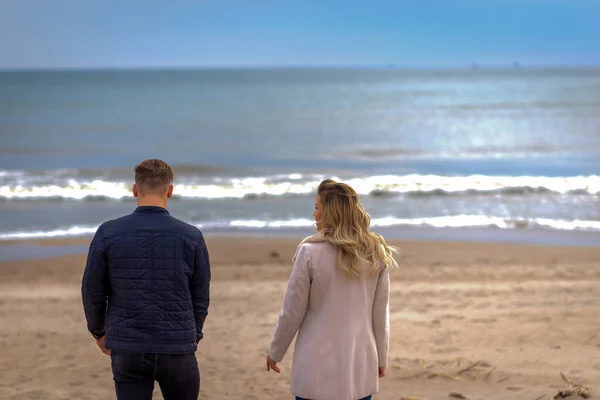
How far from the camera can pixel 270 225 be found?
1502 cm

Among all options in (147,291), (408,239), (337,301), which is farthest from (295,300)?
(408,239)

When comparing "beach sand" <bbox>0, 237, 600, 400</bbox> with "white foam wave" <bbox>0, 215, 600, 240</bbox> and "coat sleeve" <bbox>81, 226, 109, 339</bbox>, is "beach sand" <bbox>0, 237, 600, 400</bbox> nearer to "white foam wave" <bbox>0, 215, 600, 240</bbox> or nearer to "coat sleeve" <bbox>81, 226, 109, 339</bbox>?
"white foam wave" <bbox>0, 215, 600, 240</bbox>

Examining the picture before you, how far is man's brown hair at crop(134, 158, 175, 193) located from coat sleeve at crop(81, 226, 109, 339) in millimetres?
264

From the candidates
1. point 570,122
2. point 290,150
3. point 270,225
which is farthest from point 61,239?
point 570,122

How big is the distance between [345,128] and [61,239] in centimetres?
3487

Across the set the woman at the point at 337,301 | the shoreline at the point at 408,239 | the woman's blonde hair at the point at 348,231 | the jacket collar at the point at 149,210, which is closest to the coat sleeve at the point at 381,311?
the woman at the point at 337,301

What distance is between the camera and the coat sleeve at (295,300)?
3.46 m

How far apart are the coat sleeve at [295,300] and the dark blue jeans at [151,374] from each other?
0.43 meters

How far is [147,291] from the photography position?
329 centimetres

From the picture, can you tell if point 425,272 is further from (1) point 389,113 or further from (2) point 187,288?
(1) point 389,113

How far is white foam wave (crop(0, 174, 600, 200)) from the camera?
19.5m

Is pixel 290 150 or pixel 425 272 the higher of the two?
pixel 290 150

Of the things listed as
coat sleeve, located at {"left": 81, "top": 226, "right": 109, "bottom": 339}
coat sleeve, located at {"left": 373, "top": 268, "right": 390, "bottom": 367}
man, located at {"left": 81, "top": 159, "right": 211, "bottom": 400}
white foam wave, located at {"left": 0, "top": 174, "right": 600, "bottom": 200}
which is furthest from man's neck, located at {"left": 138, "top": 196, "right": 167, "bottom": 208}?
white foam wave, located at {"left": 0, "top": 174, "right": 600, "bottom": 200}

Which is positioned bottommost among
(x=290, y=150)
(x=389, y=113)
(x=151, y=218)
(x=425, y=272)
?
(x=425, y=272)
